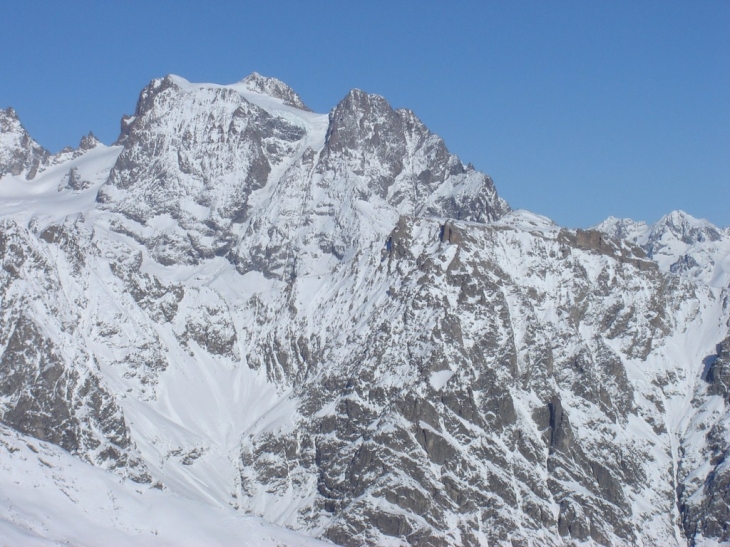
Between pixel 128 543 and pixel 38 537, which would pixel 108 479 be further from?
pixel 38 537

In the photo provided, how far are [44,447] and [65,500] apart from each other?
12.7m

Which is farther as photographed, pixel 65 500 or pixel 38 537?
pixel 65 500

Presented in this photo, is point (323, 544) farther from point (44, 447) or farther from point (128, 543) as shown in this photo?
point (44, 447)

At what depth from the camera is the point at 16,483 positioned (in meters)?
116

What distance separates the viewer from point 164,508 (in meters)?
120

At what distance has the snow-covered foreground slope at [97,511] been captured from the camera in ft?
365

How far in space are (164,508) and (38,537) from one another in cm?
1950

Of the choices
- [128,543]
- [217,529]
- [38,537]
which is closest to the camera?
[38,537]

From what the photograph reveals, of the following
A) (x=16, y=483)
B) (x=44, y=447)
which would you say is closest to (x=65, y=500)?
(x=16, y=483)

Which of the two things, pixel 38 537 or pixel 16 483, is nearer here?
pixel 38 537

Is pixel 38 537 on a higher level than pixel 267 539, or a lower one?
lower

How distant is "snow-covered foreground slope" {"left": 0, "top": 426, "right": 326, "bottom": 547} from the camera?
11112 centimetres

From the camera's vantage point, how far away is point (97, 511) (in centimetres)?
11562

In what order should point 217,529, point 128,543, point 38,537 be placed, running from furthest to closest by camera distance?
point 217,529
point 128,543
point 38,537
